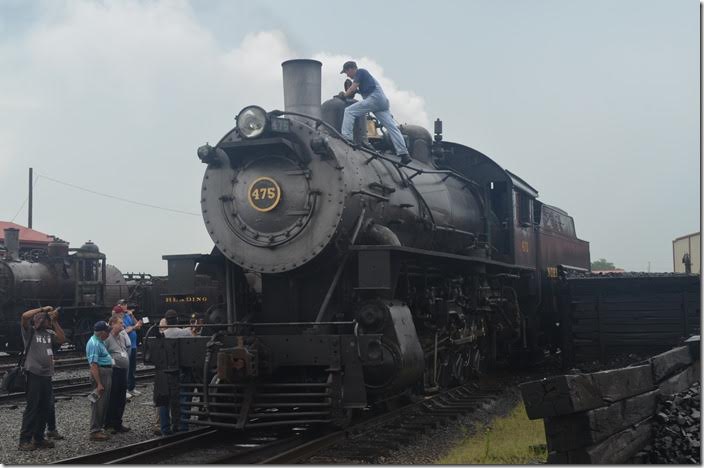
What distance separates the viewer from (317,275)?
898 centimetres

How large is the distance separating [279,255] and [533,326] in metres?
7.87

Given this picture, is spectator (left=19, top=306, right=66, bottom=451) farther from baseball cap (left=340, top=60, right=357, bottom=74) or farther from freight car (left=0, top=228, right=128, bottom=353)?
freight car (left=0, top=228, right=128, bottom=353)

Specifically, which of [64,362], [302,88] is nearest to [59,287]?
[64,362]

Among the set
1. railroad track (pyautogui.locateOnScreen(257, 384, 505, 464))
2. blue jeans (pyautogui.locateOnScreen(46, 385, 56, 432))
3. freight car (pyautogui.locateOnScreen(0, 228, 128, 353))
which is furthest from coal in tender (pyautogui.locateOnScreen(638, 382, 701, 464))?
freight car (pyautogui.locateOnScreen(0, 228, 128, 353))

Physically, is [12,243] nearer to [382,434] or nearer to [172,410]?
[172,410]

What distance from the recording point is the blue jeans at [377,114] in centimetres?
983

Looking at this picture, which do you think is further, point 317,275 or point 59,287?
point 59,287

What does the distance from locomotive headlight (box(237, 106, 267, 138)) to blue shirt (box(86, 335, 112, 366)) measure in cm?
301

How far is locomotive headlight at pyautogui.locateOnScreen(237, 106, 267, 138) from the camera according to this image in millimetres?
8656

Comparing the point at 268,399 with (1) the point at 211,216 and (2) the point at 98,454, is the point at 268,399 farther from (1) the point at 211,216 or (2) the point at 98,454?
(1) the point at 211,216

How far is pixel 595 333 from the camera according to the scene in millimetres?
13961

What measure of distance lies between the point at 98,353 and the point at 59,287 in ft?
50.6

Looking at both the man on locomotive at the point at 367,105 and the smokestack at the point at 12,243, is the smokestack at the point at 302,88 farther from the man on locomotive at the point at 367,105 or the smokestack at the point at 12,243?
the smokestack at the point at 12,243

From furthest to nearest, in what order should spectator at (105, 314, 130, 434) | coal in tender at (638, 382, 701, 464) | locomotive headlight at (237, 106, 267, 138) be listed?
spectator at (105, 314, 130, 434), locomotive headlight at (237, 106, 267, 138), coal in tender at (638, 382, 701, 464)
